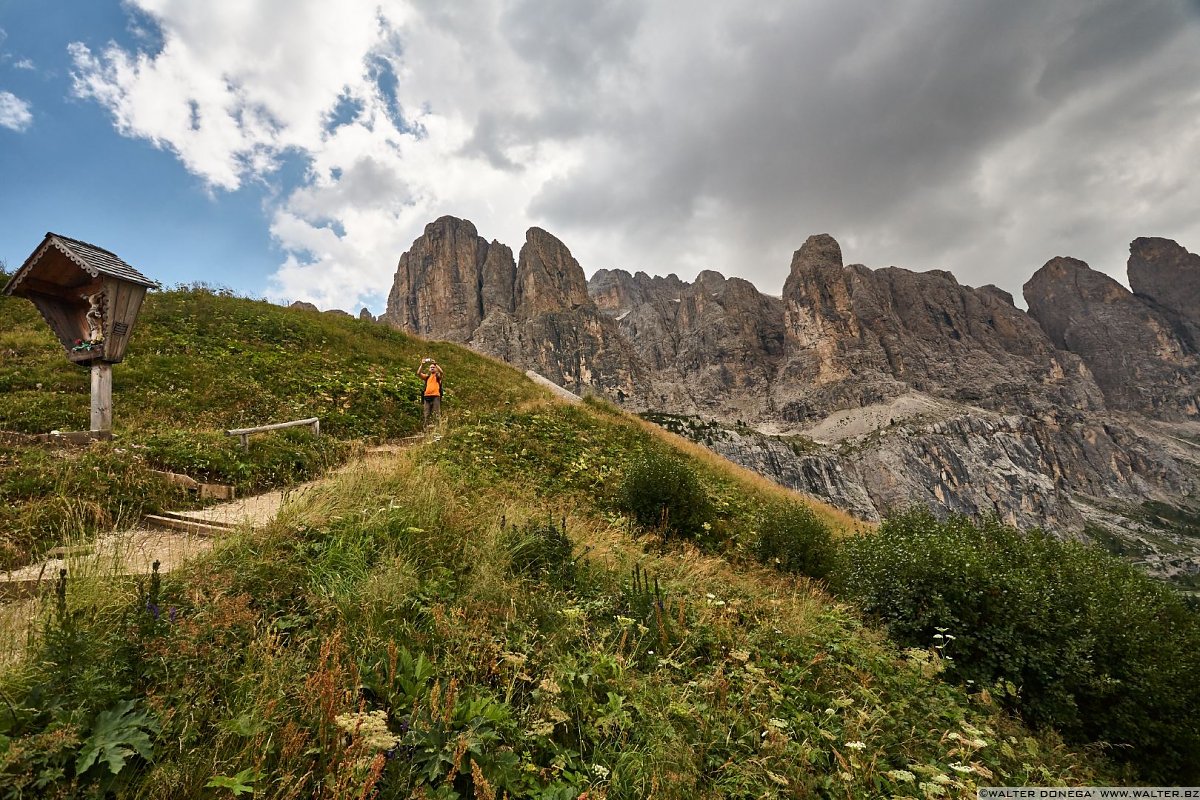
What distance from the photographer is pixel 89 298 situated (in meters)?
8.13

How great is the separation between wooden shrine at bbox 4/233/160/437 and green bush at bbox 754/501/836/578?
11.9 meters

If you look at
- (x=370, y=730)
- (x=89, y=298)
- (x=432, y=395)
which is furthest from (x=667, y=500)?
(x=89, y=298)

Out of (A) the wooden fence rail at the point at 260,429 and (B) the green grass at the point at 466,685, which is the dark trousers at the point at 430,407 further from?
(B) the green grass at the point at 466,685

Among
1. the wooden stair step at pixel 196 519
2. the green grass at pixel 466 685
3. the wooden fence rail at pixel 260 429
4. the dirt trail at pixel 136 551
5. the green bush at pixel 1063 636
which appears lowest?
the green bush at pixel 1063 636

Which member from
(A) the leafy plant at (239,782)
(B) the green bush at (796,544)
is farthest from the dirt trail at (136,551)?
(B) the green bush at (796,544)

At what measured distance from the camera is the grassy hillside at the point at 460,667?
241 centimetres

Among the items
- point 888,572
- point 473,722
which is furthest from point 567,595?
point 888,572

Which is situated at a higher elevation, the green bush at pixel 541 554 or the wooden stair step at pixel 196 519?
the wooden stair step at pixel 196 519

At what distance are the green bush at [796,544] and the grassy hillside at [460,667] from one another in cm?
44

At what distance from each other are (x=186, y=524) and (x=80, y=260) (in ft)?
18.6

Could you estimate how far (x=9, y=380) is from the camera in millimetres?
9523

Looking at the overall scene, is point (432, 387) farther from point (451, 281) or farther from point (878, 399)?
point (878, 399)

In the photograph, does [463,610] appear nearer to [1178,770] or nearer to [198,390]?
[1178,770]

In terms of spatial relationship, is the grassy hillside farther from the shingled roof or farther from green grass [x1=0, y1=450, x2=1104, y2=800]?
the shingled roof
